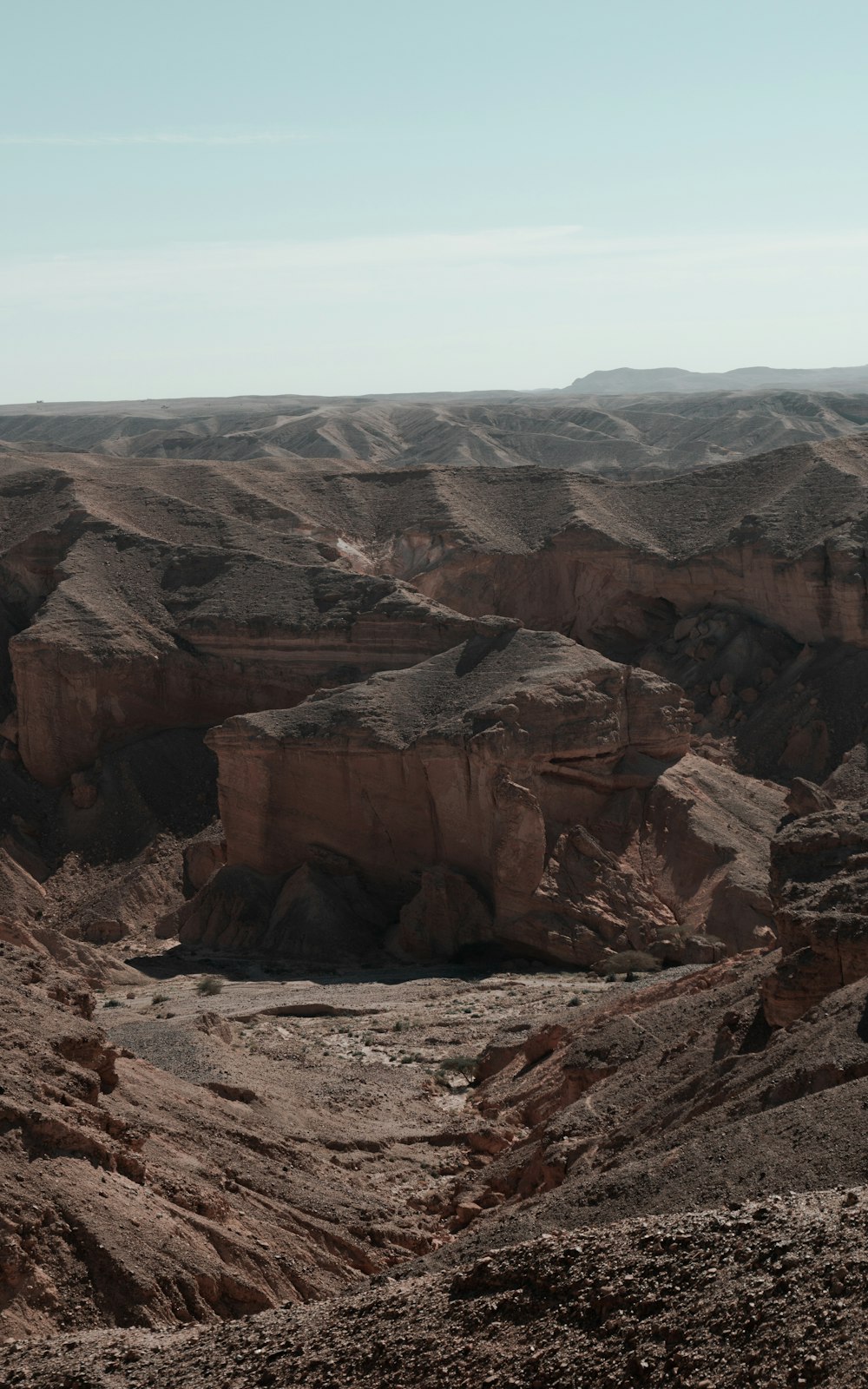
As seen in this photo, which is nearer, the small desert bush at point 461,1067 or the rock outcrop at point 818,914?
the rock outcrop at point 818,914

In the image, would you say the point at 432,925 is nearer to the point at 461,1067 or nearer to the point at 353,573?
the point at 461,1067

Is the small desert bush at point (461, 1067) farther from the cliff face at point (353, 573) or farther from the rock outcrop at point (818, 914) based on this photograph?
the cliff face at point (353, 573)

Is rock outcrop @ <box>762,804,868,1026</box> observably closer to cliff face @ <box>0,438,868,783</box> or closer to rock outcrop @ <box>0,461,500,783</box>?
cliff face @ <box>0,438,868,783</box>

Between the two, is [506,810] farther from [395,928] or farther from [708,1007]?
[708,1007]

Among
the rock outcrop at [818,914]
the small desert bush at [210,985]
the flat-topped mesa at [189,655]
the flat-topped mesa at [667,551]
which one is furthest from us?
the flat-topped mesa at [667,551]

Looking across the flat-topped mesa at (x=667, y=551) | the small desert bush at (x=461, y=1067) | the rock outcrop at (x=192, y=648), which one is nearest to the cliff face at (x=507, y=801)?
the rock outcrop at (x=192, y=648)

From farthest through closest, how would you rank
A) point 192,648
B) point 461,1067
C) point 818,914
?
point 192,648 → point 461,1067 → point 818,914

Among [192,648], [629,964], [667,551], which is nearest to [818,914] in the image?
[629,964]

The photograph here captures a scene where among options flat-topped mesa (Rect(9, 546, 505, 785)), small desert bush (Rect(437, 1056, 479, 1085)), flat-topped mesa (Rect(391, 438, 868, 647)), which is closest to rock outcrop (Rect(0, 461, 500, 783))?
flat-topped mesa (Rect(9, 546, 505, 785))
